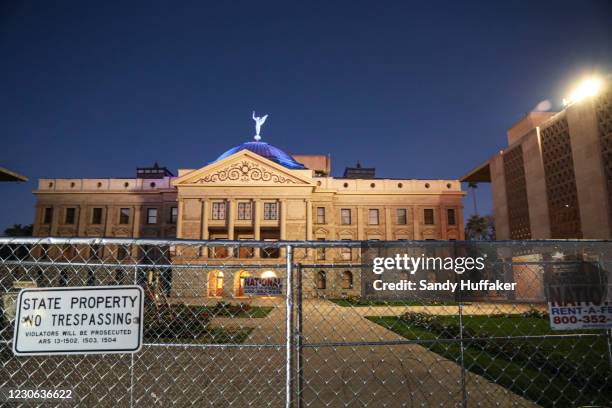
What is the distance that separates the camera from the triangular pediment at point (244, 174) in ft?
134

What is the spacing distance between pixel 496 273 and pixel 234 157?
127 feet

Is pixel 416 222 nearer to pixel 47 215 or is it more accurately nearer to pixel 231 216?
pixel 231 216

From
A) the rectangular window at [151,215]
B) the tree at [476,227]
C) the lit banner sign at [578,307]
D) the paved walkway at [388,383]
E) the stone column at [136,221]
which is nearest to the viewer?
the lit banner sign at [578,307]

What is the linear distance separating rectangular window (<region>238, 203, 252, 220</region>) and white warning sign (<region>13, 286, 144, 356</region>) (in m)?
37.8

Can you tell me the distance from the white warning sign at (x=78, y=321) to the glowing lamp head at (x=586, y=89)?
2434 cm

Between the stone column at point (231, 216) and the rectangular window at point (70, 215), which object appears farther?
the rectangular window at point (70, 215)

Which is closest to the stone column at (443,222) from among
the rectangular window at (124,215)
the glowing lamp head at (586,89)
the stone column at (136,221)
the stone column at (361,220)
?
the stone column at (361,220)

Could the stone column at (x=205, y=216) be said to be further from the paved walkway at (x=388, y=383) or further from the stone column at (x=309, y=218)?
the paved walkway at (x=388, y=383)

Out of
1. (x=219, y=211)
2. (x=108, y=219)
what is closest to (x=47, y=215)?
(x=108, y=219)

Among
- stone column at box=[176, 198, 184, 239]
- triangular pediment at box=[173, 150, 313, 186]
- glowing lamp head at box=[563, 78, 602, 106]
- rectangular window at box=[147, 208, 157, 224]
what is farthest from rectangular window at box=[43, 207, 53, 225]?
glowing lamp head at box=[563, 78, 602, 106]

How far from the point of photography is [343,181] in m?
46.1

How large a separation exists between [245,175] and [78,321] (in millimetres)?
38434

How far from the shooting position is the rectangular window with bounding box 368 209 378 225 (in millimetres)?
45938

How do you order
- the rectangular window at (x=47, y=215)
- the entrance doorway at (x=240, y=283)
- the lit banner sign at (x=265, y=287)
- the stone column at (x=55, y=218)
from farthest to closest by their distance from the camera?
the rectangular window at (x=47, y=215)
the stone column at (x=55, y=218)
the entrance doorway at (x=240, y=283)
the lit banner sign at (x=265, y=287)
